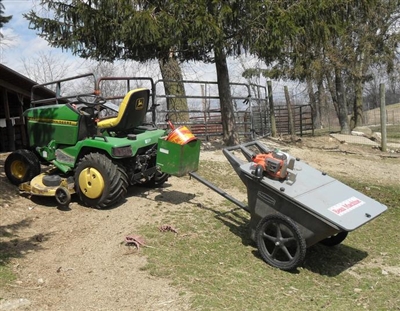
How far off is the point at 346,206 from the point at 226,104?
7101mm

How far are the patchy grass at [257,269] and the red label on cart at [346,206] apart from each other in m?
0.72

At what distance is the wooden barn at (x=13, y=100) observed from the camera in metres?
13.2

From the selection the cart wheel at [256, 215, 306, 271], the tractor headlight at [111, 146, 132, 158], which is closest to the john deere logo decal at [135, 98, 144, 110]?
the tractor headlight at [111, 146, 132, 158]

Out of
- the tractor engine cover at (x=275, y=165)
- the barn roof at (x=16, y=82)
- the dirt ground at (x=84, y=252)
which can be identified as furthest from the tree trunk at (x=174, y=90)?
the tractor engine cover at (x=275, y=165)

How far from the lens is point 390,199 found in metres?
7.72

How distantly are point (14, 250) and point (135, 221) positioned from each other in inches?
58.6

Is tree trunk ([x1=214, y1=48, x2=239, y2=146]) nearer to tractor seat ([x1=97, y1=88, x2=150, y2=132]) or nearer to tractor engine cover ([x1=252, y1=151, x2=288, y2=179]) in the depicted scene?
tractor seat ([x1=97, y1=88, x2=150, y2=132])

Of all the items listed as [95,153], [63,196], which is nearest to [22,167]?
[63,196]

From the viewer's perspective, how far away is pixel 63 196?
20.4 feet

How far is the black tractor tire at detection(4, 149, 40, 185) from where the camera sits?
7027 mm

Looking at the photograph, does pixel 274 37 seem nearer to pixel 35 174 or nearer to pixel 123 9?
pixel 123 9

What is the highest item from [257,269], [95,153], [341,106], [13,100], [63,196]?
[13,100]

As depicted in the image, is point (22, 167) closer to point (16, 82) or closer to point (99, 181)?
point (99, 181)

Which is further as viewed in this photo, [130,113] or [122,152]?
[130,113]
